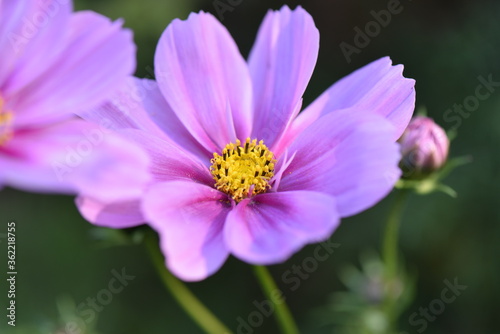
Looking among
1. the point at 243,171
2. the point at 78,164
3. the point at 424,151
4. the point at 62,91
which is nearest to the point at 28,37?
the point at 62,91

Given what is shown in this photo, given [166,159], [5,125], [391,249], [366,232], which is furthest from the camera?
[366,232]

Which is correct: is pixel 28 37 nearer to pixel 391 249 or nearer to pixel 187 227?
pixel 187 227

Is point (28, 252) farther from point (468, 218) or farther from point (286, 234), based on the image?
point (286, 234)

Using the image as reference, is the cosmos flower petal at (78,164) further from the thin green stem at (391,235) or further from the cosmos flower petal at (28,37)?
the thin green stem at (391,235)

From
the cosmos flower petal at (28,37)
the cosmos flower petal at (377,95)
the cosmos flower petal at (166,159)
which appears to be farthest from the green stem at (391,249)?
the cosmos flower petal at (28,37)

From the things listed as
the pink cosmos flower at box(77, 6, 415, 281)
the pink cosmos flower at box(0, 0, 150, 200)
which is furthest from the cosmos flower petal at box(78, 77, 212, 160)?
the pink cosmos flower at box(0, 0, 150, 200)
